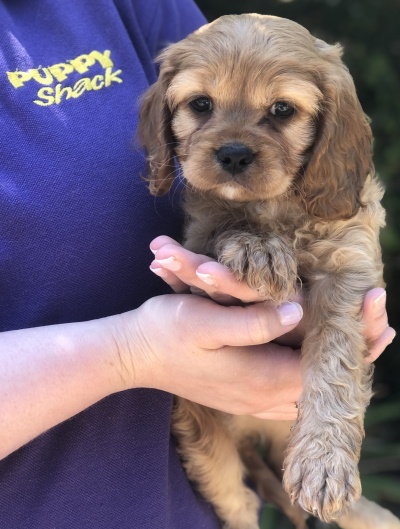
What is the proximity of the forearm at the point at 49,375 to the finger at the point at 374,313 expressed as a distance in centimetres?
75

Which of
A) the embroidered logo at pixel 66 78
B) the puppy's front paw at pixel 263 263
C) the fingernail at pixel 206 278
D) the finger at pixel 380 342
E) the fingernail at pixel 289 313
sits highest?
the embroidered logo at pixel 66 78

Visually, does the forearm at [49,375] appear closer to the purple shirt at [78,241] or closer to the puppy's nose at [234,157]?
the purple shirt at [78,241]

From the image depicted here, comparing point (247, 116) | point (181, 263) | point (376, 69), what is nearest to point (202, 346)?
point (181, 263)

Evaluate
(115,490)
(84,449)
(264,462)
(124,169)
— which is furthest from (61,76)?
(264,462)

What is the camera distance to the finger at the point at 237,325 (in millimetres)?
1771

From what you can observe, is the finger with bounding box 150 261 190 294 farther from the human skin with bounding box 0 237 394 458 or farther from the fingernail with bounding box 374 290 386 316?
the fingernail with bounding box 374 290 386 316

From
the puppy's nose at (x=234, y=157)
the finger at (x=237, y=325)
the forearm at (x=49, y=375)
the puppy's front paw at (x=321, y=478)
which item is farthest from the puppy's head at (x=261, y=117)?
the puppy's front paw at (x=321, y=478)

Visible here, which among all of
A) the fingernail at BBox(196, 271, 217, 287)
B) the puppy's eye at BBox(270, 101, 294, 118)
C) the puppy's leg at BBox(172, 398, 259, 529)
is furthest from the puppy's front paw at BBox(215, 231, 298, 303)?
the puppy's leg at BBox(172, 398, 259, 529)

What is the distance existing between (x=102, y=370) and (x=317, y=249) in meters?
0.81

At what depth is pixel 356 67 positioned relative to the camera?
4.21 m

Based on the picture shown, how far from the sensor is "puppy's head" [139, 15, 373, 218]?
2.03 metres

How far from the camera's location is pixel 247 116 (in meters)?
2.07

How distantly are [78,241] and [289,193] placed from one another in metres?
0.69

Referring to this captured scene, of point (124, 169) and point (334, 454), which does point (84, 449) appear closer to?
point (334, 454)
